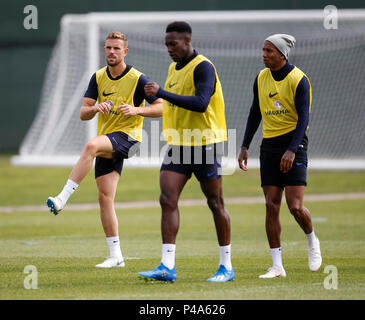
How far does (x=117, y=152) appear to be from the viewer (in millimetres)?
8883

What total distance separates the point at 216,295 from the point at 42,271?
8.17 ft

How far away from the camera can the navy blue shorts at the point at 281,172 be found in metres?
8.44

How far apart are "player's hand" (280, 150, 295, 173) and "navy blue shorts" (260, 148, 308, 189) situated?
0.23 meters

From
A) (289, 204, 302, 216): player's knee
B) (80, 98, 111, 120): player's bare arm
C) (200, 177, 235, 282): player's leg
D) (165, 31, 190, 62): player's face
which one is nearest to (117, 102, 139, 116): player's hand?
(80, 98, 111, 120): player's bare arm

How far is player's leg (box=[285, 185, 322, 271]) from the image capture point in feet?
27.8

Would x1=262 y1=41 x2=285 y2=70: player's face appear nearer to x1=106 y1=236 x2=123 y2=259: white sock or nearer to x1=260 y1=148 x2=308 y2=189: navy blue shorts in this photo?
x1=260 y1=148 x2=308 y2=189: navy blue shorts

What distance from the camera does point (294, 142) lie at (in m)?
8.20

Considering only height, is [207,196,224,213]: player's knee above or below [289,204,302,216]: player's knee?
above

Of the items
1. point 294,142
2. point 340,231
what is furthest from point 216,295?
point 340,231

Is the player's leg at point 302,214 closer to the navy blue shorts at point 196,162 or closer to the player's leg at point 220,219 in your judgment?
the player's leg at point 220,219

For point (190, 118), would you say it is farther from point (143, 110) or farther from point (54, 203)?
point (54, 203)

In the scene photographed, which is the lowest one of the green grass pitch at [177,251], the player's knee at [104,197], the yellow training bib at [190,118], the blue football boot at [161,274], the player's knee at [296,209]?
the green grass pitch at [177,251]

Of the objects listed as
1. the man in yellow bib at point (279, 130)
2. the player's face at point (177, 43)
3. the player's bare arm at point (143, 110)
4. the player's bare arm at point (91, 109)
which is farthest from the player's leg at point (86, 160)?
the man in yellow bib at point (279, 130)

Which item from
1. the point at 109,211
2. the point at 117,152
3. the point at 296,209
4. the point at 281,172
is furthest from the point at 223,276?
the point at 117,152
